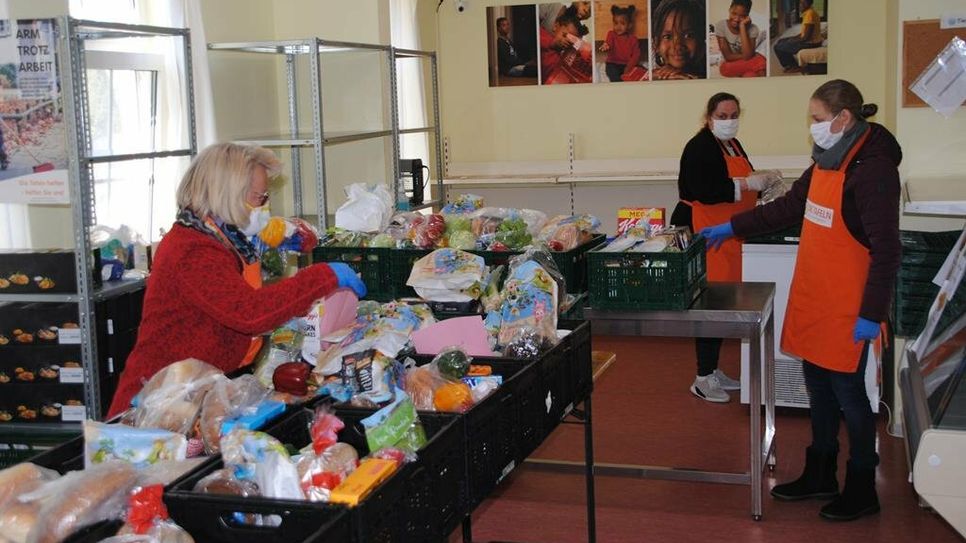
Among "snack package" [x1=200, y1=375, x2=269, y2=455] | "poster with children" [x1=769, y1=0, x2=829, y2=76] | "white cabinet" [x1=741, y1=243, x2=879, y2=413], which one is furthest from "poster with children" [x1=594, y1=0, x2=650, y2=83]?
"snack package" [x1=200, y1=375, x2=269, y2=455]

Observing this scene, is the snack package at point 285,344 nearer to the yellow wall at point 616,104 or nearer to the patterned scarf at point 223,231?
the patterned scarf at point 223,231

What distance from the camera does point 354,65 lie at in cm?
602

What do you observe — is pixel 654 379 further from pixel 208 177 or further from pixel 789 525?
pixel 208 177

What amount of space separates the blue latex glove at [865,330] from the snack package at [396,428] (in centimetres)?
212

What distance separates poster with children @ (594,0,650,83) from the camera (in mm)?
7953

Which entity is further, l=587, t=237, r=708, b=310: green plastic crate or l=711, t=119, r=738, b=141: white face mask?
l=711, t=119, r=738, b=141: white face mask

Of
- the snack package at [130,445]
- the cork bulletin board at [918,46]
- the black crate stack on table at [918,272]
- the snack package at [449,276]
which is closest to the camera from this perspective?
the snack package at [130,445]

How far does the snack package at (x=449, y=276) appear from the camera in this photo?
3521 mm

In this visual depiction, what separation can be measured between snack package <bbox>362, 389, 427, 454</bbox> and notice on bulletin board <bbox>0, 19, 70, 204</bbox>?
2144mm

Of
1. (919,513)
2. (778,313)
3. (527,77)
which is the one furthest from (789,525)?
(527,77)

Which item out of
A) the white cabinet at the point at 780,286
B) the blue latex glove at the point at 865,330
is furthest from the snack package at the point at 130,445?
the white cabinet at the point at 780,286

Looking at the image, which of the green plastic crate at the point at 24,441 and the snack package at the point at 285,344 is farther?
the green plastic crate at the point at 24,441

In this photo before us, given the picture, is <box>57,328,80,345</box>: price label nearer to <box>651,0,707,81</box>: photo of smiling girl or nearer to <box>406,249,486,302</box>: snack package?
<box>406,249,486,302</box>: snack package

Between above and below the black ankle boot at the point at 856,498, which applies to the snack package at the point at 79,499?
→ above
